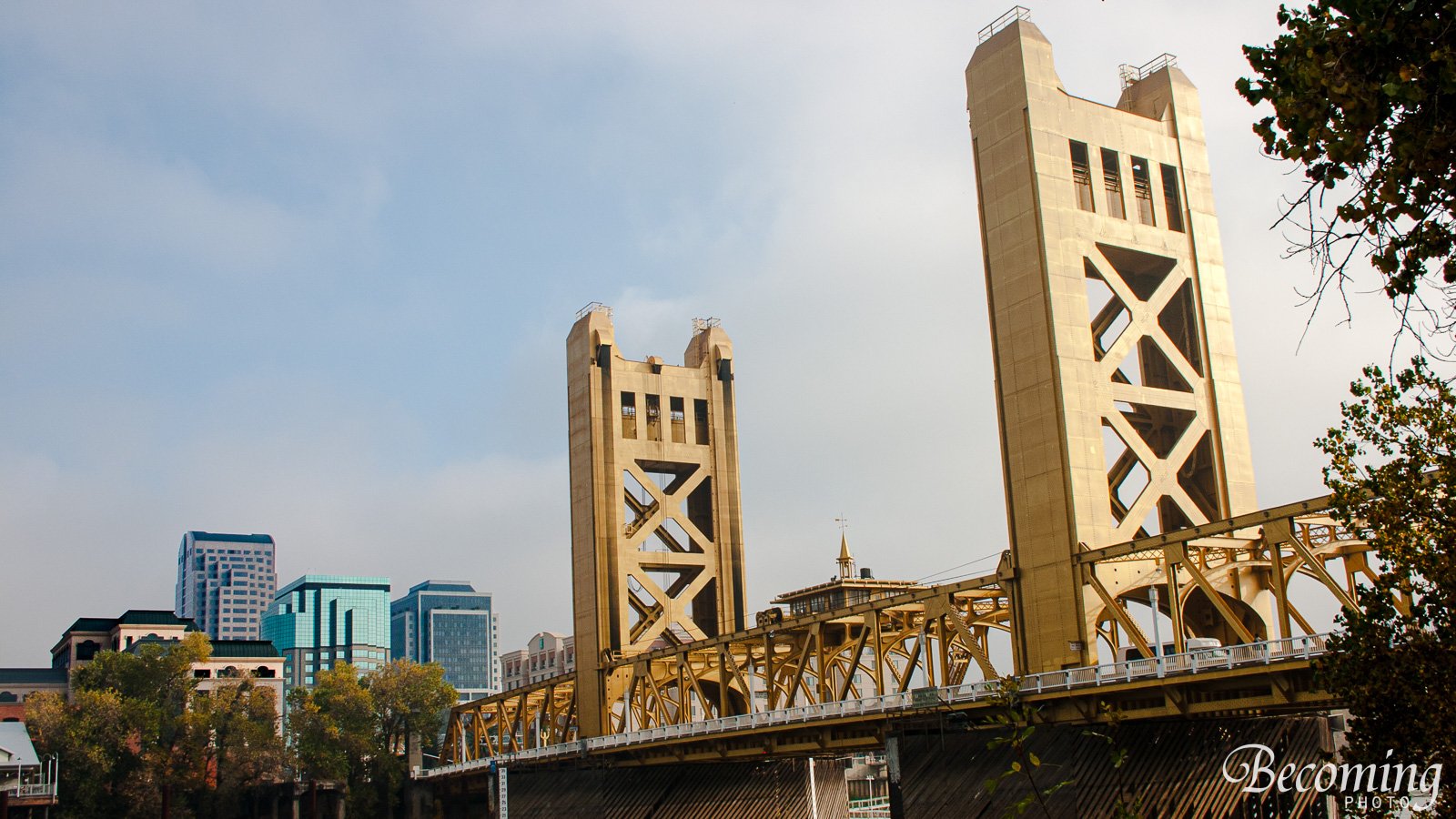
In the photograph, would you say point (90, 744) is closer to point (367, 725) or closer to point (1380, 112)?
point (367, 725)

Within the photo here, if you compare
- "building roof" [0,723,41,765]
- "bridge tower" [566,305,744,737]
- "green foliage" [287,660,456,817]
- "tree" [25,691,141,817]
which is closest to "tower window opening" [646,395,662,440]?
"bridge tower" [566,305,744,737]

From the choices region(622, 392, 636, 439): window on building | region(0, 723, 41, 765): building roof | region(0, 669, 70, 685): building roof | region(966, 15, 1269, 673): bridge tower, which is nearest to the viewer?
region(966, 15, 1269, 673): bridge tower

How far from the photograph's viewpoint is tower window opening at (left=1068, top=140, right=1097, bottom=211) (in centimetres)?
4288

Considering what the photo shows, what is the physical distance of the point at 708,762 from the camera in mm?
56594

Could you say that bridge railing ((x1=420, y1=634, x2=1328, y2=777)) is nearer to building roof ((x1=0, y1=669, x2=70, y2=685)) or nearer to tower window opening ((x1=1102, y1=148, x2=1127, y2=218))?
tower window opening ((x1=1102, y1=148, x2=1127, y2=218))

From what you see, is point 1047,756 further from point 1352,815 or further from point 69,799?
point 69,799

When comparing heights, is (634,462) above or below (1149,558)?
above

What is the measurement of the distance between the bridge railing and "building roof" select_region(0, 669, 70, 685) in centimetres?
7184

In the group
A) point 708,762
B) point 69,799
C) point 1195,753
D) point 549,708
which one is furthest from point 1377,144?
point 69,799

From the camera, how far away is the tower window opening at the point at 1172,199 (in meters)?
45.6

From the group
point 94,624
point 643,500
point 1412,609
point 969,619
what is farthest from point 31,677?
point 1412,609

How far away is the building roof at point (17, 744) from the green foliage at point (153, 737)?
99cm

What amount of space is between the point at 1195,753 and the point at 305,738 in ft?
221

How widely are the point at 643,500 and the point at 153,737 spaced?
37152 mm
